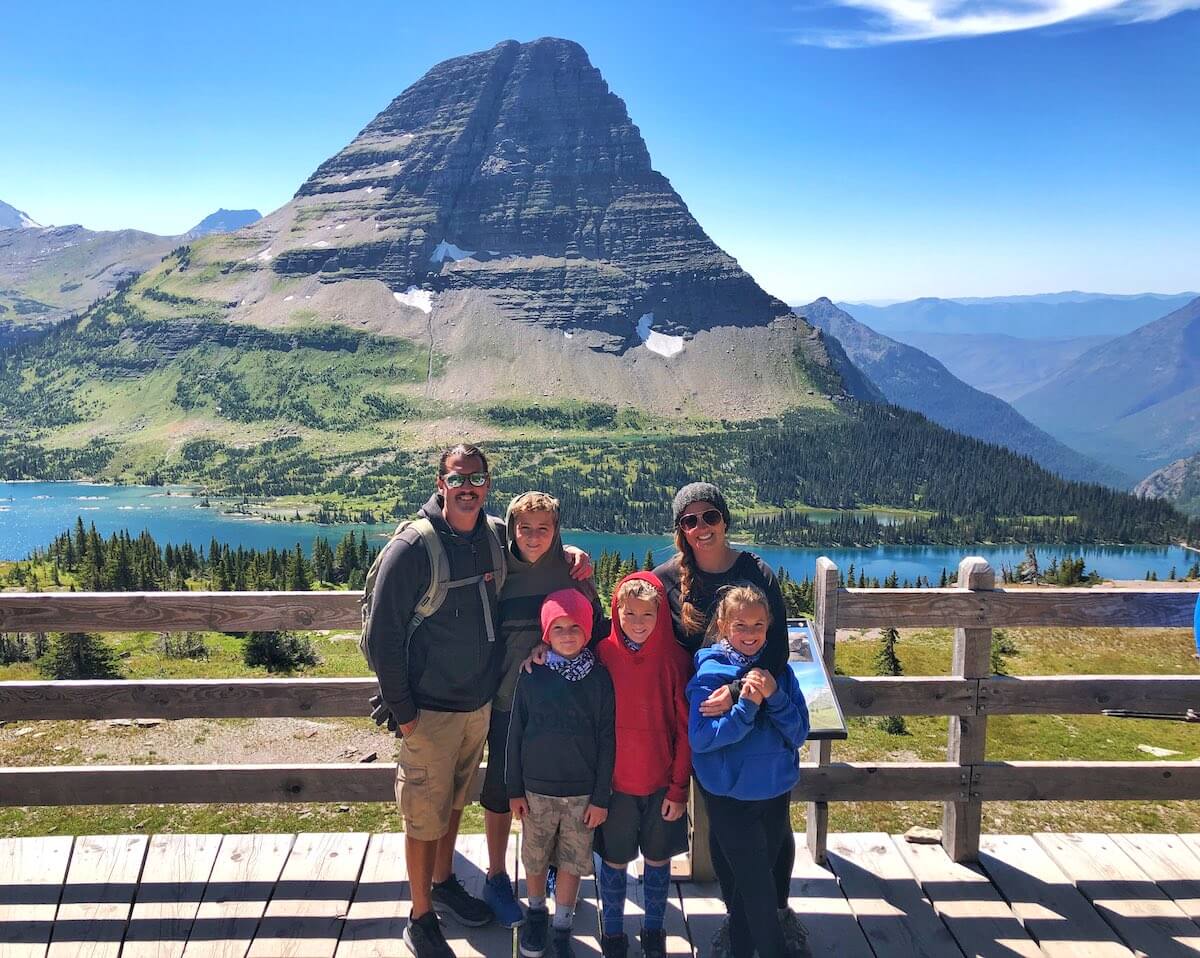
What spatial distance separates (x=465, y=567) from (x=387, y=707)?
3.46ft

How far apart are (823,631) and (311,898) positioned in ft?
14.7

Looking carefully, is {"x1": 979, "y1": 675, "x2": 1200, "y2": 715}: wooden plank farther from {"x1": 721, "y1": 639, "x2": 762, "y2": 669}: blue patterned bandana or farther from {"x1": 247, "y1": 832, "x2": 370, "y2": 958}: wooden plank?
{"x1": 247, "y1": 832, "x2": 370, "y2": 958}: wooden plank

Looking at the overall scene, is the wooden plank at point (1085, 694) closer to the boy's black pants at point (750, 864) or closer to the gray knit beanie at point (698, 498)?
the boy's black pants at point (750, 864)

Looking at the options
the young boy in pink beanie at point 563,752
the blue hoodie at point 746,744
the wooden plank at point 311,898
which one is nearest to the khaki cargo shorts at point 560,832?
the young boy in pink beanie at point 563,752

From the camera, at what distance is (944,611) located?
6754mm

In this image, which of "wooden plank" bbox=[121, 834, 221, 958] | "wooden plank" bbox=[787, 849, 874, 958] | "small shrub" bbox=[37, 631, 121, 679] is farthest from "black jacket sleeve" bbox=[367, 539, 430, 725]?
"small shrub" bbox=[37, 631, 121, 679]

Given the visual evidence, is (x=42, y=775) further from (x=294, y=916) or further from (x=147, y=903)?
(x=294, y=916)

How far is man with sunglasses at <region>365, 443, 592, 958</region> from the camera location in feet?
18.5

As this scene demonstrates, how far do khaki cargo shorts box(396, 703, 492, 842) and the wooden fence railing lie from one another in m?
0.86

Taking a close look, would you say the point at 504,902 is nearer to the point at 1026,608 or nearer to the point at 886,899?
the point at 886,899

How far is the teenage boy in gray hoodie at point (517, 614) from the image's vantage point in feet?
19.6

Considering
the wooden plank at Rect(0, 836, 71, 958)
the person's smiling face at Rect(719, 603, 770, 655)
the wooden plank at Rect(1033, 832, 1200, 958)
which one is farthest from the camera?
the wooden plank at Rect(1033, 832, 1200, 958)

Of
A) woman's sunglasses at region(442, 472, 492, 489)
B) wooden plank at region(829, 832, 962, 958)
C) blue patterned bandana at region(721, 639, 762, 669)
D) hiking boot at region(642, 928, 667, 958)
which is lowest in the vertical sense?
wooden plank at region(829, 832, 962, 958)

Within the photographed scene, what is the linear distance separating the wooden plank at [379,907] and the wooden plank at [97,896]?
1.62 metres
